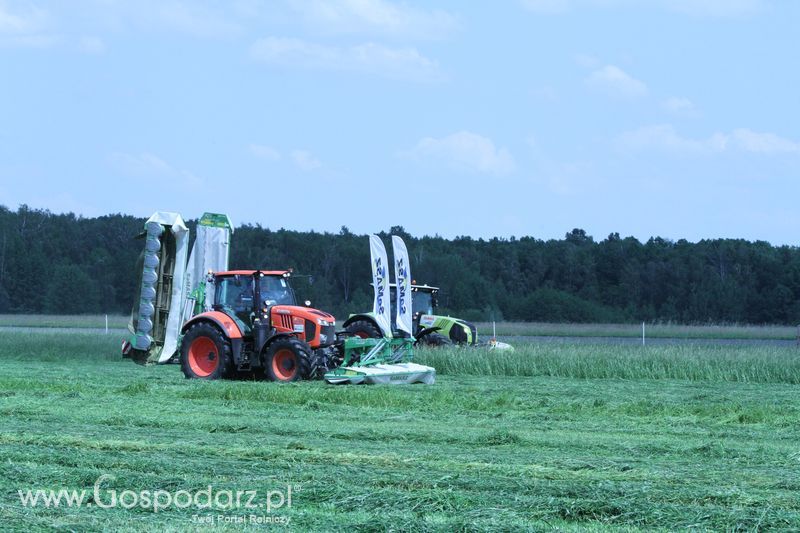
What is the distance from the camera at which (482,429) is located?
10.0 m

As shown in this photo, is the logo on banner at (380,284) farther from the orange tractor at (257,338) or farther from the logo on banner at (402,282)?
the orange tractor at (257,338)

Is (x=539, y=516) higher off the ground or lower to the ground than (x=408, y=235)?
lower

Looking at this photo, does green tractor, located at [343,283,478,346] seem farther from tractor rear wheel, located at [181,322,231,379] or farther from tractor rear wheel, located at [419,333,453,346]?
tractor rear wheel, located at [181,322,231,379]

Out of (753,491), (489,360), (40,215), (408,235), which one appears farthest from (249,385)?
(40,215)

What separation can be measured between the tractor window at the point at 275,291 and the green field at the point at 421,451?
1.99m

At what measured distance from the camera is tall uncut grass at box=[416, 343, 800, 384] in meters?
18.0

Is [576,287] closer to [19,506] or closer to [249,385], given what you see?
[249,385]

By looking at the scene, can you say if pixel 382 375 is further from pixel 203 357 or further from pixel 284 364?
pixel 203 357

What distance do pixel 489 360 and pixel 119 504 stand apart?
13.3 meters

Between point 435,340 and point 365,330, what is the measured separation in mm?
1964

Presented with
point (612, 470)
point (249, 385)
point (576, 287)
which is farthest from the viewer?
point (576, 287)

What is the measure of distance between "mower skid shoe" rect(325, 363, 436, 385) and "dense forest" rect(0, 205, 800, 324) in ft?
105

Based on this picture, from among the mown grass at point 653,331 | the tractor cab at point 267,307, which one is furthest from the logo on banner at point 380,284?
the mown grass at point 653,331

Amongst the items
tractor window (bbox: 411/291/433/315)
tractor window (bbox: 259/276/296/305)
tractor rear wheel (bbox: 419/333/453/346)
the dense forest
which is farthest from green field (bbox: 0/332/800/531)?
the dense forest
